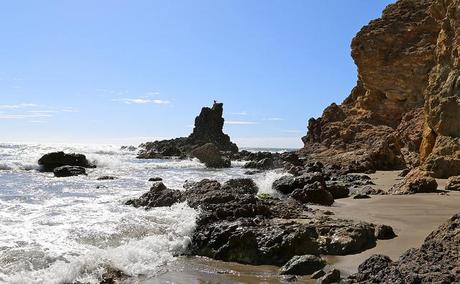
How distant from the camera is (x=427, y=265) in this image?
454cm

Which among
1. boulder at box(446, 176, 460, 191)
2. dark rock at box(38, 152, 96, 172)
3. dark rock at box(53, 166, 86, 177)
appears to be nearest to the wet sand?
boulder at box(446, 176, 460, 191)

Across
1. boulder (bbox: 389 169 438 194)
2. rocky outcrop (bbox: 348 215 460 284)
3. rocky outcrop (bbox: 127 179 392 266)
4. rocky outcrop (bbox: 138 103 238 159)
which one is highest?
rocky outcrop (bbox: 138 103 238 159)

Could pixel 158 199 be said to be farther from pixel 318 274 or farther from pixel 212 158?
pixel 212 158

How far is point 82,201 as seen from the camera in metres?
13.3

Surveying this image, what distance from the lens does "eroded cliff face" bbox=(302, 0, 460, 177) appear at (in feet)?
87.9

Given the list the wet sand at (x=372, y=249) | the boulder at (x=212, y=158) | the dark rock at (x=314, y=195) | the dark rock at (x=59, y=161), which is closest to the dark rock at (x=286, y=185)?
the dark rock at (x=314, y=195)

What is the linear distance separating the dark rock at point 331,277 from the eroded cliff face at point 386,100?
59.4 ft

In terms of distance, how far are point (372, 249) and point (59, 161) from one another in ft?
92.5

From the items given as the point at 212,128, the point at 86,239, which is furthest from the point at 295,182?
the point at 212,128

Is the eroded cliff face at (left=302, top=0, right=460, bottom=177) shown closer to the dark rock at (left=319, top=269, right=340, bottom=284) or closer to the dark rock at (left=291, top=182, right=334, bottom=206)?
the dark rock at (left=291, top=182, right=334, bottom=206)

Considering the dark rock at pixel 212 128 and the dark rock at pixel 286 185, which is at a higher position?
the dark rock at pixel 212 128

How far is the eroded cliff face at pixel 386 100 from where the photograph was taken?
26789 mm

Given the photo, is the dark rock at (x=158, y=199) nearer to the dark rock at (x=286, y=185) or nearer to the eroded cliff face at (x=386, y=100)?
the dark rock at (x=286, y=185)

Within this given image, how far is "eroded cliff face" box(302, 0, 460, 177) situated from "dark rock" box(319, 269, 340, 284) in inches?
713
